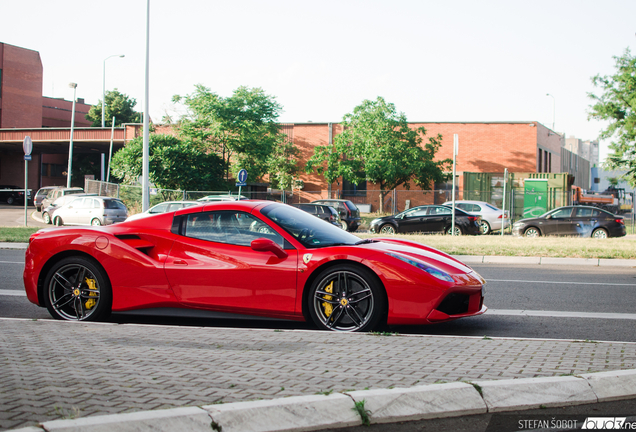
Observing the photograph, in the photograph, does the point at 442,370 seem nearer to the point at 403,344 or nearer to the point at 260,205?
the point at 403,344

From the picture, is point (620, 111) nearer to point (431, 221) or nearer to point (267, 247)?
point (431, 221)

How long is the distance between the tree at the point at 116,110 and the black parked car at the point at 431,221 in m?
52.8

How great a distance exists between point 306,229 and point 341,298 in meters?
0.86

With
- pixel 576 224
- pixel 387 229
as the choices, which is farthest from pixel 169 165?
pixel 576 224

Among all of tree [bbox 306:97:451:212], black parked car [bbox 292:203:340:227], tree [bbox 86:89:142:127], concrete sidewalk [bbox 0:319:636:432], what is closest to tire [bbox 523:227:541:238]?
black parked car [bbox 292:203:340:227]

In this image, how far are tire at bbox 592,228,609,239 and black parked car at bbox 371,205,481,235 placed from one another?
4141 mm

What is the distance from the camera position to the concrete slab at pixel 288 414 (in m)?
3.01

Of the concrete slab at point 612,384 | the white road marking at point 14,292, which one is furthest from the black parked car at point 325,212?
the concrete slab at point 612,384

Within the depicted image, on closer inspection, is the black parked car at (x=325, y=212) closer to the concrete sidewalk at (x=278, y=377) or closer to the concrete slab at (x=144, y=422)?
the concrete sidewalk at (x=278, y=377)

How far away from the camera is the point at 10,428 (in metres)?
2.76

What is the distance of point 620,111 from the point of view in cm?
4416

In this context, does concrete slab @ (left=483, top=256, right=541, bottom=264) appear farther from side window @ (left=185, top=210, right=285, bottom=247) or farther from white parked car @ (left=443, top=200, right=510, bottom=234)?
white parked car @ (left=443, top=200, right=510, bottom=234)

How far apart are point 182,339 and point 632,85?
46086 millimetres

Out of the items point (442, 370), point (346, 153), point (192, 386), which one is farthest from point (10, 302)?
point (346, 153)
